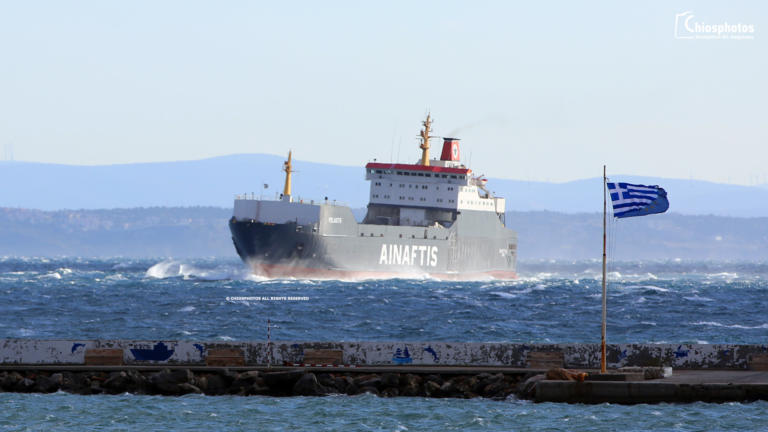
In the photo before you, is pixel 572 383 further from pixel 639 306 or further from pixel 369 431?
pixel 639 306

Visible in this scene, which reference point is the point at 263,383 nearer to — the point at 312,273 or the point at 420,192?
the point at 312,273

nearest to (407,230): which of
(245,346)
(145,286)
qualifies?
(145,286)

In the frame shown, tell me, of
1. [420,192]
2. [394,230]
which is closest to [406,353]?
[394,230]

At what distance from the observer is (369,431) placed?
69.2 ft

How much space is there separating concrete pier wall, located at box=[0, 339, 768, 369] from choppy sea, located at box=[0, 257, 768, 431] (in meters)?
2.12

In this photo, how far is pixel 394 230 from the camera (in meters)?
87.4

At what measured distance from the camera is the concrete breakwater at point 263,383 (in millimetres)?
24578

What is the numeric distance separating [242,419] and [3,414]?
4032mm

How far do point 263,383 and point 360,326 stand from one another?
21218 mm

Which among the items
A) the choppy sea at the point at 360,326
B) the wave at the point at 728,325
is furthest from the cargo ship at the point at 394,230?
the wave at the point at 728,325

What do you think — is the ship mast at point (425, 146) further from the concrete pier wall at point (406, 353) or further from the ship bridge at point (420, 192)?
the concrete pier wall at point (406, 353)

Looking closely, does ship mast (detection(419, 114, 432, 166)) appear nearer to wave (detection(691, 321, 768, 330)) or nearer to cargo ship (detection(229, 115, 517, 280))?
cargo ship (detection(229, 115, 517, 280))

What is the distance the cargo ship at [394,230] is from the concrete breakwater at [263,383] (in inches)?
2240

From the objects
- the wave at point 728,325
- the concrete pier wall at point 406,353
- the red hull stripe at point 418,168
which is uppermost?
the red hull stripe at point 418,168
